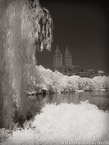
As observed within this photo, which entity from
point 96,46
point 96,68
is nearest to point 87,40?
point 96,46

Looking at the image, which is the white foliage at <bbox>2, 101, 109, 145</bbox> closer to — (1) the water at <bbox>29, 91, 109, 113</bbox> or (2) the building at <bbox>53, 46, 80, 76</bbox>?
(1) the water at <bbox>29, 91, 109, 113</bbox>

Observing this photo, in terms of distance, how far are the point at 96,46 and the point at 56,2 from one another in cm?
63

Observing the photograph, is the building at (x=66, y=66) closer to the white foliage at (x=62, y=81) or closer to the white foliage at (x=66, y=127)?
the white foliage at (x=62, y=81)

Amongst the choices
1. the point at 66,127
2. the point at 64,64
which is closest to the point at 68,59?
the point at 64,64

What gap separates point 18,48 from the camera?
2520mm

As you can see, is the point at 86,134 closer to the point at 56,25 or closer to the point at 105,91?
the point at 105,91

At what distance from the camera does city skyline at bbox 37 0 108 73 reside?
2525 millimetres

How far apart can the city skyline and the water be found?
0.28m

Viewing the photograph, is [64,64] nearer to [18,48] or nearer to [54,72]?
[54,72]

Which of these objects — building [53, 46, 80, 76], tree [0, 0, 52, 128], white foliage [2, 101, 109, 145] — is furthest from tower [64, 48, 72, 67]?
white foliage [2, 101, 109, 145]

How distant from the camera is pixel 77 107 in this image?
2.50 metres

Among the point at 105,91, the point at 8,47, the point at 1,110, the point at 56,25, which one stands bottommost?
the point at 1,110

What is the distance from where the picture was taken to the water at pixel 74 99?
249cm

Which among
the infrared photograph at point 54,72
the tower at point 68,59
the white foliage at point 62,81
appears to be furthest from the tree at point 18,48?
the tower at point 68,59
